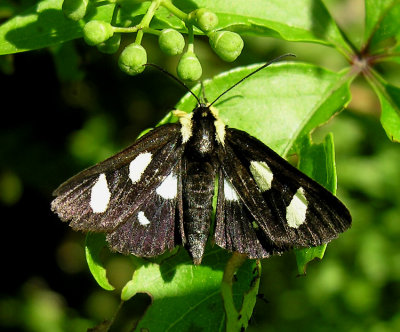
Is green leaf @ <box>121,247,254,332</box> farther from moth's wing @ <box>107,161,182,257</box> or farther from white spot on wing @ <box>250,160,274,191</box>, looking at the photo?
white spot on wing @ <box>250,160,274,191</box>

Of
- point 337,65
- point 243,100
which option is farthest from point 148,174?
point 337,65

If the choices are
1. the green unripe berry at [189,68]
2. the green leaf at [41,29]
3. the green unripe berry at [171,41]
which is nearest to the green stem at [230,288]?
the green unripe berry at [189,68]

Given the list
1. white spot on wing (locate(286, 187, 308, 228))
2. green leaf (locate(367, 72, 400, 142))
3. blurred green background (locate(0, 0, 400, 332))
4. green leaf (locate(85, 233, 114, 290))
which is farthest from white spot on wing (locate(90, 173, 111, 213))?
blurred green background (locate(0, 0, 400, 332))

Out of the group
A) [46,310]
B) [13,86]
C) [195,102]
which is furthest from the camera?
[46,310]

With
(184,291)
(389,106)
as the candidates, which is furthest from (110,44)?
(389,106)

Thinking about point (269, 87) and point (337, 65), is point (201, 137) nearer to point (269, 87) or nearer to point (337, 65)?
point (269, 87)

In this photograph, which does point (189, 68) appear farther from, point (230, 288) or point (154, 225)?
point (230, 288)

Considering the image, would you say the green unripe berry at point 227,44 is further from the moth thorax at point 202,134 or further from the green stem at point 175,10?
the moth thorax at point 202,134
